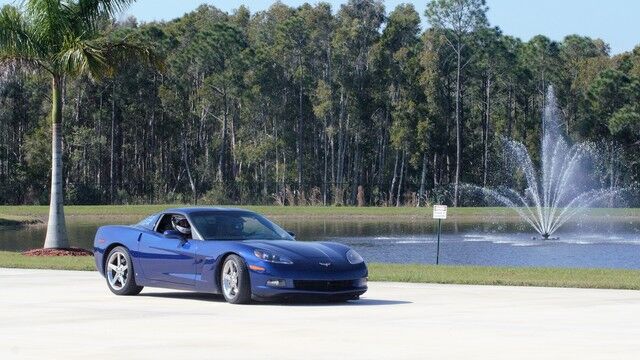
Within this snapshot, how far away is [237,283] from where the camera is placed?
17.0 meters

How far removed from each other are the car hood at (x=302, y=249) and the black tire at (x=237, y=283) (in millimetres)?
305

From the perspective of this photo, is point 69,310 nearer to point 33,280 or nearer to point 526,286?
point 33,280

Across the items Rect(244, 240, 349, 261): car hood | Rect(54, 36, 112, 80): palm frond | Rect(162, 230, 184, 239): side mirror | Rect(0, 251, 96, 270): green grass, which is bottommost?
Rect(0, 251, 96, 270): green grass

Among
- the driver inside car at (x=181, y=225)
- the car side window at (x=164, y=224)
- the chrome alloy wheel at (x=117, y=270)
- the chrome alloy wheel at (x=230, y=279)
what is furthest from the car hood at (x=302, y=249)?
the chrome alloy wheel at (x=117, y=270)

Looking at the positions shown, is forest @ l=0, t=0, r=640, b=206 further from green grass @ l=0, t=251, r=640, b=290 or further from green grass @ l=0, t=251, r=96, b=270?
green grass @ l=0, t=251, r=640, b=290

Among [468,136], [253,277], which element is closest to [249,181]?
[468,136]

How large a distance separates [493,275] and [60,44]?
1352 centimetres

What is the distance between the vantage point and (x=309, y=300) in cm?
1766

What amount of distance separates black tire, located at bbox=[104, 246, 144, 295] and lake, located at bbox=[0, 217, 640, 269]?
16098 mm

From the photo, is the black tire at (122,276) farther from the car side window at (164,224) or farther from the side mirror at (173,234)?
the side mirror at (173,234)

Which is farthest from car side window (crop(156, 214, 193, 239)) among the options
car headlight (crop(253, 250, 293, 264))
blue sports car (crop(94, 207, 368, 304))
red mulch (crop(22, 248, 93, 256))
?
red mulch (crop(22, 248, 93, 256))

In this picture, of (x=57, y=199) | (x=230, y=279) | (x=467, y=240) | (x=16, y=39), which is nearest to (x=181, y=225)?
(x=230, y=279)

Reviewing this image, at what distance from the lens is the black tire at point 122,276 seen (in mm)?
18516

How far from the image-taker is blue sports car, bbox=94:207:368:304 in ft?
55.2
